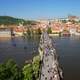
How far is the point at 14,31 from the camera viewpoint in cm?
4600

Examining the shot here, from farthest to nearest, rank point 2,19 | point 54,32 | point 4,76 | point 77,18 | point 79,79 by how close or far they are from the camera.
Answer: point 77,18 → point 2,19 → point 54,32 → point 79,79 → point 4,76

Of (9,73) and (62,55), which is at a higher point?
(9,73)

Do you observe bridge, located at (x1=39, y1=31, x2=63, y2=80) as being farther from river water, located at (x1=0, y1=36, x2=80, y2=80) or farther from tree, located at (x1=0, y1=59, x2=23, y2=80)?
river water, located at (x1=0, y1=36, x2=80, y2=80)

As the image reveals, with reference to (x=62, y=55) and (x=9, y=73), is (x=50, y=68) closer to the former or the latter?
(x=9, y=73)

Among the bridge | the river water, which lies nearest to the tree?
the bridge

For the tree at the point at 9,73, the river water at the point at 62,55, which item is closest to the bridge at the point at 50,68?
the tree at the point at 9,73

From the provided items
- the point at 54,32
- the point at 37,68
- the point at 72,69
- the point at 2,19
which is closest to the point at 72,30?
the point at 54,32

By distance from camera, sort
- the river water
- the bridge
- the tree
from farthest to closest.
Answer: the river water < the tree < the bridge

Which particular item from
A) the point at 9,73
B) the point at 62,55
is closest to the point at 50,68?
→ the point at 9,73

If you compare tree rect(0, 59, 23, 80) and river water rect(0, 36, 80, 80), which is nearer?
tree rect(0, 59, 23, 80)

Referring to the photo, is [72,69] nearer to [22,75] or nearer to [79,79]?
[79,79]

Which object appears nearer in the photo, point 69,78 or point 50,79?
point 50,79

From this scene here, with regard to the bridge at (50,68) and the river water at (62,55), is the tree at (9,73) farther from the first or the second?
the river water at (62,55)

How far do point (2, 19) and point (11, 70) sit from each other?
6417 centimetres
